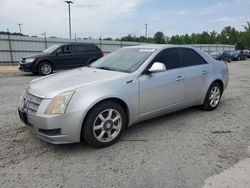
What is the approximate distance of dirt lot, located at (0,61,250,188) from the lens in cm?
296

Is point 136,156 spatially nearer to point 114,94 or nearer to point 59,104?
point 114,94

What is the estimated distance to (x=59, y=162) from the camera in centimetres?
336

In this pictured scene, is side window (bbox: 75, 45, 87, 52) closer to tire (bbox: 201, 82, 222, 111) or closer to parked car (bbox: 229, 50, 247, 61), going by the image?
tire (bbox: 201, 82, 222, 111)

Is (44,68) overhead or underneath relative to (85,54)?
underneath

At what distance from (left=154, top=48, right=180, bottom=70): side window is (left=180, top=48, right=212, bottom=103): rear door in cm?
16

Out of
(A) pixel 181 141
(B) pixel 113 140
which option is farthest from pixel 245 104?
(B) pixel 113 140

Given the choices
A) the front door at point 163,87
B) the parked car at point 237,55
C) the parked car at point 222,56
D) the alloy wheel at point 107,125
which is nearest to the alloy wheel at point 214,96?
the front door at point 163,87

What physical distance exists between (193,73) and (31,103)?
10.4 ft

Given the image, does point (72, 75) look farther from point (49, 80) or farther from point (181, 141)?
point (181, 141)

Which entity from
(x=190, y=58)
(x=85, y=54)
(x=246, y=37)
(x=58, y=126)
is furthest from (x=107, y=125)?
(x=246, y=37)

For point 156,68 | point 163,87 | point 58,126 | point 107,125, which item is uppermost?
point 156,68

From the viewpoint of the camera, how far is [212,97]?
5.73 meters

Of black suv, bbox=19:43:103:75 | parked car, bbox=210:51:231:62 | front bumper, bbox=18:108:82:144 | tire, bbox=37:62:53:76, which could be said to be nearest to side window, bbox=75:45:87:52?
black suv, bbox=19:43:103:75

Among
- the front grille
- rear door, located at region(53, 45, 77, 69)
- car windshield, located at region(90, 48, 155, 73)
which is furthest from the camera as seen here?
rear door, located at region(53, 45, 77, 69)
